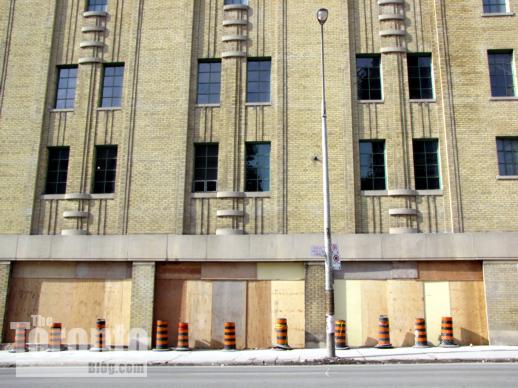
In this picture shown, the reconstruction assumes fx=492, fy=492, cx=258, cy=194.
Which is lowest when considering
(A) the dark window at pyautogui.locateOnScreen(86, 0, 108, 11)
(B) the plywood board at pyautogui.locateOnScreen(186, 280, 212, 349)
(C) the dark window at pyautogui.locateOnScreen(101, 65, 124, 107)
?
(B) the plywood board at pyautogui.locateOnScreen(186, 280, 212, 349)

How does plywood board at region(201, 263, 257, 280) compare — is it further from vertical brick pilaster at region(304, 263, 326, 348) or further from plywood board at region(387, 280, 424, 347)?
plywood board at region(387, 280, 424, 347)

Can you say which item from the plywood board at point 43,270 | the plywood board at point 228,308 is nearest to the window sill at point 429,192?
the plywood board at point 228,308

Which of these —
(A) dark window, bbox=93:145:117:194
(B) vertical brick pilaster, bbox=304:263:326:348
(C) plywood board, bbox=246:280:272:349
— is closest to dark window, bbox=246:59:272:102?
(A) dark window, bbox=93:145:117:194

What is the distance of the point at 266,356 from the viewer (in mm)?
14883

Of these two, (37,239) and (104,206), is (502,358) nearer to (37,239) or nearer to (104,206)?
(104,206)

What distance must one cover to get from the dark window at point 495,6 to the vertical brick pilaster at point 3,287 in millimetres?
21504

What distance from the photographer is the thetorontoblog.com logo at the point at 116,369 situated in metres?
12.1

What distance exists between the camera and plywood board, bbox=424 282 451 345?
17.3m

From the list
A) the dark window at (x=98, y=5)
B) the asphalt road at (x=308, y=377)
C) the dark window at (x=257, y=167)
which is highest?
the dark window at (x=98, y=5)

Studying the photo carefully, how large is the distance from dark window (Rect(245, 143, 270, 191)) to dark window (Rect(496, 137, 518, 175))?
28.7 ft

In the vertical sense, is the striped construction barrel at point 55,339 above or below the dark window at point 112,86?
below

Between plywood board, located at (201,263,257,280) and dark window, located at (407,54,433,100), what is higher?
dark window, located at (407,54,433,100)

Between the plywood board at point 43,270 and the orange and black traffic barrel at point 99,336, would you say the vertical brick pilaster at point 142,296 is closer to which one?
the orange and black traffic barrel at point 99,336

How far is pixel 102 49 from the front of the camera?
811 inches
